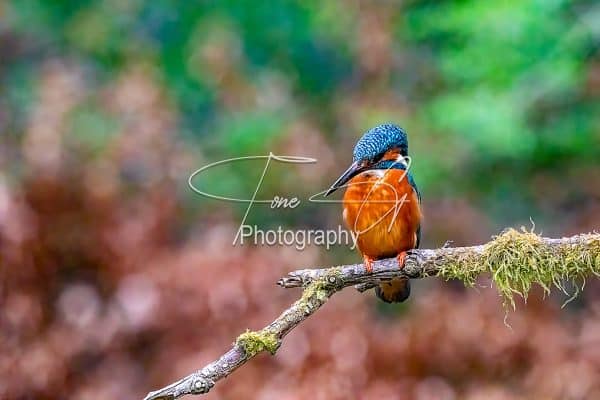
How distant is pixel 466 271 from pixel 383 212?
531mm

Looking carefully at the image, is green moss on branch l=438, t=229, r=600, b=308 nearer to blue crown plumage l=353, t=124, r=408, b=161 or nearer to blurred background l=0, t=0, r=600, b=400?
blue crown plumage l=353, t=124, r=408, b=161

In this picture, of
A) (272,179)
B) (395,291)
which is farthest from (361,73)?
(395,291)

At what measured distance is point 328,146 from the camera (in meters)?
5.60

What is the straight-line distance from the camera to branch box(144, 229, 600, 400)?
68.1 inches

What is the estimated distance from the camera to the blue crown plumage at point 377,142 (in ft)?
6.98

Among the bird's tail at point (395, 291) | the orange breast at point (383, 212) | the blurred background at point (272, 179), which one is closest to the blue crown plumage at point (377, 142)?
the orange breast at point (383, 212)

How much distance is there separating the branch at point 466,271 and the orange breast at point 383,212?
30cm

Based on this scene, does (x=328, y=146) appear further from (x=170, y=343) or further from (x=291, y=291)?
(x=170, y=343)

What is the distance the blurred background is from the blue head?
200cm

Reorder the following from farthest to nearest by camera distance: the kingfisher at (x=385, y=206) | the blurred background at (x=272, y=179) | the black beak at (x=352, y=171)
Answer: the blurred background at (x=272, y=179) < the kingfisher at (x=385, y=206) < the black beak at (x=352, y=171)

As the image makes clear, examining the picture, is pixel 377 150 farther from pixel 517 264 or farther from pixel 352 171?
pixel 517 264

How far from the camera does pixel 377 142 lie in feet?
6.98

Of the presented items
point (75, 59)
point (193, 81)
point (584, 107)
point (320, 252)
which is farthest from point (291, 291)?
point (75, 59)

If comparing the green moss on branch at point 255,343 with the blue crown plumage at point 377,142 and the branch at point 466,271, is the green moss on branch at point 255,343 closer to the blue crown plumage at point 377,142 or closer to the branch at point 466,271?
the branch at point 466,271
